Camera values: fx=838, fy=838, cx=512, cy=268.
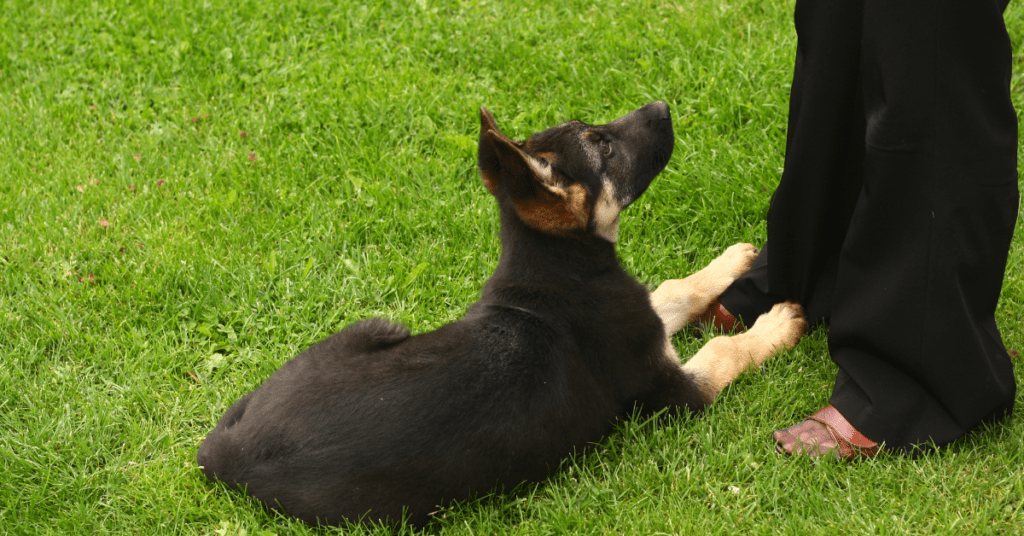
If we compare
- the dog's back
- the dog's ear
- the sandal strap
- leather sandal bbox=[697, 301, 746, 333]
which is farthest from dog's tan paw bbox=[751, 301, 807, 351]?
the dog's ear

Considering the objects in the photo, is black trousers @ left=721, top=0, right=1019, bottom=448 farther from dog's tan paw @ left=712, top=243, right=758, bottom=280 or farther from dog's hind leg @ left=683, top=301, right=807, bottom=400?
dog's tan paw @ left=712, top=243, right=758, bottom=280

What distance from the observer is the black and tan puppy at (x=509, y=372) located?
10.4 ft

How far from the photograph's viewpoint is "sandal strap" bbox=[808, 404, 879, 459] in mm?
3445

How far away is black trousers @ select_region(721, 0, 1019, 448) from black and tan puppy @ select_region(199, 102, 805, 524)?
0.67 meters

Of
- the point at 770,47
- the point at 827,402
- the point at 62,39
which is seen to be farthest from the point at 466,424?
the point at 62,39

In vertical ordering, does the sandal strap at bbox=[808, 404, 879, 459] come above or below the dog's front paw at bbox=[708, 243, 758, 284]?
below

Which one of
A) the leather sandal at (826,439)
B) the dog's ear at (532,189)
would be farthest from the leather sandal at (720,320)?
the dog's ear at (532,189)

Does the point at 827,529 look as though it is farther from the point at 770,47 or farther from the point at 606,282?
the point at 770,47

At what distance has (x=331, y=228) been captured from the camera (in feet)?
16.5

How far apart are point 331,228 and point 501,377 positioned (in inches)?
84.2

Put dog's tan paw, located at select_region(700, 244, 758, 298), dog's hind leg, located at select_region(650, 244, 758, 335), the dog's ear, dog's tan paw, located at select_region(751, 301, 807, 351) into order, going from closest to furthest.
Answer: the dog's ear, dog's tan paw, located at select_region(751, 301, 807, 351), dog's hind leg, located at select_region(650, 244, 758, 335), dog's tan paw, located at select_region(700, 244, 758, 298)

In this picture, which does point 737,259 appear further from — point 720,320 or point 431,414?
point 431,414

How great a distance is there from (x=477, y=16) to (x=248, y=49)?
5.94ft

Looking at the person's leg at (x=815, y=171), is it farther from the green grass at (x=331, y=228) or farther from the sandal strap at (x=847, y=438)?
the sandal strap at (x=847, y=438)
